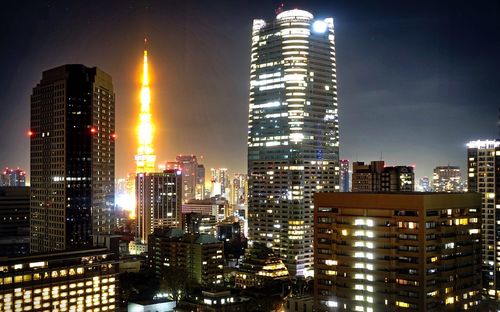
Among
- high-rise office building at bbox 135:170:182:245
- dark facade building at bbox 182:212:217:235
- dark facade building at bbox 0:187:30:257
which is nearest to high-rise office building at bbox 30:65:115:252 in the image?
dark facade building at bbox 0:187:30:257

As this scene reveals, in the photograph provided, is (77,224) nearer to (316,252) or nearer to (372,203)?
(316,252)

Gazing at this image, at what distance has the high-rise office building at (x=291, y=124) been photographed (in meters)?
40.8

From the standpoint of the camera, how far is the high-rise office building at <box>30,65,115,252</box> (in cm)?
3114

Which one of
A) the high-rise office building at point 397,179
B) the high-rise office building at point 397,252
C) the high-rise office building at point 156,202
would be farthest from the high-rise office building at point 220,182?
the high-rise office building at point 397,252

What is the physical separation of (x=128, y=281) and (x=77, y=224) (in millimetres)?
4403

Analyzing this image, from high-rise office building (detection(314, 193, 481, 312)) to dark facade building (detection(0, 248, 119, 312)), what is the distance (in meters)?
8.25

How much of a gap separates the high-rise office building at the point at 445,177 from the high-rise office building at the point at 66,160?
31.4m

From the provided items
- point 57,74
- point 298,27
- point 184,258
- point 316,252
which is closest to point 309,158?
point 298,27

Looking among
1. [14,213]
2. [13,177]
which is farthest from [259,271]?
[13,177]

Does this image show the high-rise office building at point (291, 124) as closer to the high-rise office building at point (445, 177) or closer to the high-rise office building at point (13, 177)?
the high-rise office building at point (445, 177)

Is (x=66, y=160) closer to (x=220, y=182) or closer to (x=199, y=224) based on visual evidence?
(x=199, y=224)

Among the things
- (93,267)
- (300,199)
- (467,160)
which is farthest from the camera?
(300,199)

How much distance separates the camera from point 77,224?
31.2m

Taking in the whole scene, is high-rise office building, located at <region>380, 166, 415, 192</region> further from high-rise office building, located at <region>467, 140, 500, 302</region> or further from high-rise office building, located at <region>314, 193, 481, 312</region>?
high-rise office building, located at <region>314, 193, 481, 312</region>
